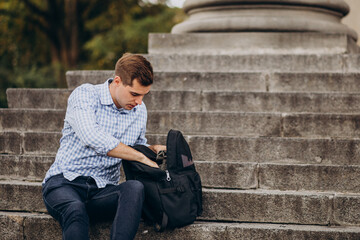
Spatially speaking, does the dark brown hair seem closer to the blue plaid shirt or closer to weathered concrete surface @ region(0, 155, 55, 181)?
the blue plaid shirt

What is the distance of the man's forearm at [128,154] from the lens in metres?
3.51

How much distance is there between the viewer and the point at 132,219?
11.0 ft

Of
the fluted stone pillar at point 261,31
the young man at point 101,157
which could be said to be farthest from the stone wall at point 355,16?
the young man at point 101,157

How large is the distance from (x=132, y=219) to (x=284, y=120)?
230 cm

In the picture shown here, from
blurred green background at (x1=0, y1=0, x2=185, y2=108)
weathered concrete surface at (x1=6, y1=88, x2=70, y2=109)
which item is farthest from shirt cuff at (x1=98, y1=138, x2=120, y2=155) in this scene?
blurred green background at (x1=0, y1=0, x2=185, y2=108)

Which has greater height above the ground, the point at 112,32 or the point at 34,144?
the point at 112,32

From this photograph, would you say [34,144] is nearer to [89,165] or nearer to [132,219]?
[89,165]

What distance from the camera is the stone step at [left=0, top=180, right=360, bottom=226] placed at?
394 cm

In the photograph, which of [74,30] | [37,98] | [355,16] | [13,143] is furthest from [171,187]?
[74,30]

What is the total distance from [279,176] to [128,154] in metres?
1.50

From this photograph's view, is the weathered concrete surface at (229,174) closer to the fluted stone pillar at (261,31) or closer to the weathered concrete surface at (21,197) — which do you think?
the weathered concrete surface at (21,197)

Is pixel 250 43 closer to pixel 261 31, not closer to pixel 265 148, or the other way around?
pixel 261 31

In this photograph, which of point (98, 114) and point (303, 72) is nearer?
point (98, 114)

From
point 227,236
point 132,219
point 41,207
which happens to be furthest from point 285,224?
point 41,207
